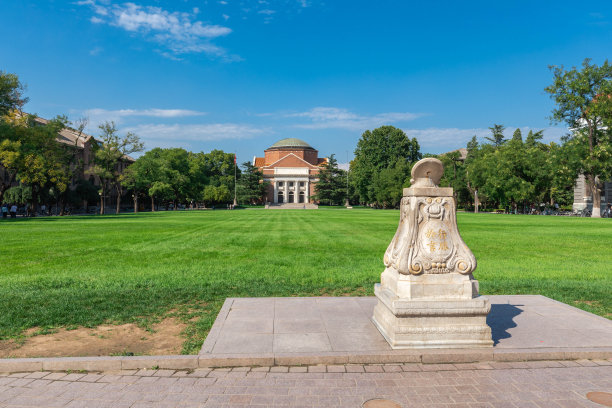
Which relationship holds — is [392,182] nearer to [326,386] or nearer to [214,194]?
[214,194]

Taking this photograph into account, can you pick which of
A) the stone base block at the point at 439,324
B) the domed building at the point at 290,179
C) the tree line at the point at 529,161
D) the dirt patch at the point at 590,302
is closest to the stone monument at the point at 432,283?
the stone base block at the point at 439,324

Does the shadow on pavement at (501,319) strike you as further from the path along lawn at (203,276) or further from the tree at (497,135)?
the tree at (497,135)

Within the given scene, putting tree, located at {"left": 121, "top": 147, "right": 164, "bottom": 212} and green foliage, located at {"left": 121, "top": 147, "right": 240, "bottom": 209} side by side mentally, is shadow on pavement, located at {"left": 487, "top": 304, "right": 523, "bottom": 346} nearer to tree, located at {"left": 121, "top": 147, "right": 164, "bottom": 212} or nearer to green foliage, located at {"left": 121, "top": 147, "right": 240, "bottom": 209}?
green foliage, located at {"left": 121, "top": 147, "right": 240, "bottom": 209}

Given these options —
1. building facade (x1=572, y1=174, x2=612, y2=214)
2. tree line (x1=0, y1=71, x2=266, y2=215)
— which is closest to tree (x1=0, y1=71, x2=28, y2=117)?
tree line (x1=0, y1=71, x2=266, y2=215)

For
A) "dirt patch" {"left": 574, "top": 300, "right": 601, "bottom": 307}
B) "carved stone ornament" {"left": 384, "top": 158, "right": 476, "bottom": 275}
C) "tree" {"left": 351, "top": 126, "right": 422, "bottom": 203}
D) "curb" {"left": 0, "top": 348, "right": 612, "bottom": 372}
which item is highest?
"tree" {"left": 351, "top": 126, "right": 422, "bottom": 203}

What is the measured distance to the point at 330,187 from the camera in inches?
3898

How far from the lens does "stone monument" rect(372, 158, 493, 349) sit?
5.01 m

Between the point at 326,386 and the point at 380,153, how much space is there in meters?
78.4

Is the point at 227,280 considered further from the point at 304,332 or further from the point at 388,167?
the point at 388,167

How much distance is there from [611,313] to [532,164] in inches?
2023

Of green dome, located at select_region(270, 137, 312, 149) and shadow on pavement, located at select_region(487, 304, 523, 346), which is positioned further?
green dome, located at select_region(270, 137, 312, 149)

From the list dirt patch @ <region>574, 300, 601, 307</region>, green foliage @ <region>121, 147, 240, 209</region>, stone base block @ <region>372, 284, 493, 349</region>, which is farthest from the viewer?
green foliage @ <region>121, 147, 240, 209</region>

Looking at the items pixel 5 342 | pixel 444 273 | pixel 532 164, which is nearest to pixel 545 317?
pixel 444 273

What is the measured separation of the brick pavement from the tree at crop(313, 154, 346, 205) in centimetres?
9316
